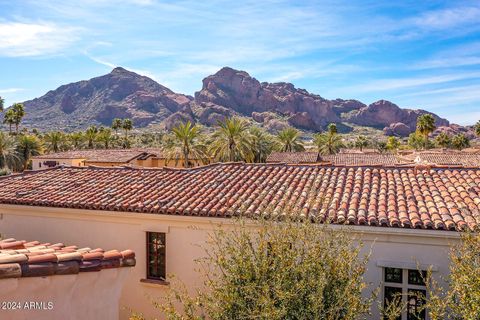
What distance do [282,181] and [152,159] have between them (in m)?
42.0

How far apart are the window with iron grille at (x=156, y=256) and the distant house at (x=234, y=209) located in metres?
0.03

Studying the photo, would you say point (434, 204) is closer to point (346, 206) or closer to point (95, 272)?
point (346, 206)

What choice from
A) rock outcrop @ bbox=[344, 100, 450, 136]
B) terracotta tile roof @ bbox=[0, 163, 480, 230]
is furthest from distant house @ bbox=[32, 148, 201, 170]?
rock outcrop @ bbox=[344, 100, 450, 136]

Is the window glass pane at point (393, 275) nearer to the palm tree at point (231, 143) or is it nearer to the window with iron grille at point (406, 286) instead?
the window with iron grille at point (406, 286)

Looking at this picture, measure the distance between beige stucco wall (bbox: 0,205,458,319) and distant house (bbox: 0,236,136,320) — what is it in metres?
4.62

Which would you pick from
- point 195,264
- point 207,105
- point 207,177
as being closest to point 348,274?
point 195,264

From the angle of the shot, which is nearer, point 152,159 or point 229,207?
point 229,207

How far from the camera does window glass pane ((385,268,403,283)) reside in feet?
34.8

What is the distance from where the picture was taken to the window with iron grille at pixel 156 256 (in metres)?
12.7

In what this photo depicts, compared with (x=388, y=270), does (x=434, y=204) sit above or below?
above

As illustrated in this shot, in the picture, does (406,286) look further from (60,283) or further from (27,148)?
(27,148)

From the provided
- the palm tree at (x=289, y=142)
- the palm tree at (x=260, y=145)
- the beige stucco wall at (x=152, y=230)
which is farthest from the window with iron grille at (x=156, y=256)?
the palm tree at (x=289, y=142)

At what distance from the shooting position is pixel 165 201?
12641 millimetres

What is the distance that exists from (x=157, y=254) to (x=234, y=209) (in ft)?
10.1
